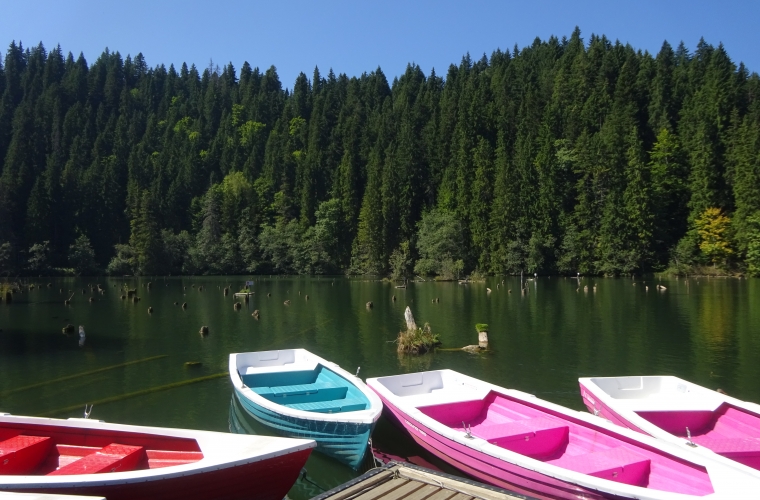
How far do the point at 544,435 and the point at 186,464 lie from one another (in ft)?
20.2

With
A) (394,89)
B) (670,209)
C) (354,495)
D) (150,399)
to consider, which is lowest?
(150,399)

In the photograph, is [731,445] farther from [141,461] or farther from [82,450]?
[82,450]

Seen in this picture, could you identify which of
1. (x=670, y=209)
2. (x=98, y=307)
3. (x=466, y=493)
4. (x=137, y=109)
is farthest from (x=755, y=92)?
(x=137, y=109)

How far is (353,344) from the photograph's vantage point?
2722cm

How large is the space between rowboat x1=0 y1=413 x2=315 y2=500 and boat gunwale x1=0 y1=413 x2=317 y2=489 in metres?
0.01

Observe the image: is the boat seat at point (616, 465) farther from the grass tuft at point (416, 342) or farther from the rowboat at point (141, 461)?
the grass tuft at point (416, 342)

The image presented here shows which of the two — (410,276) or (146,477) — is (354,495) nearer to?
(146,477)

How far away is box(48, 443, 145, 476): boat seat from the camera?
8.54 meters

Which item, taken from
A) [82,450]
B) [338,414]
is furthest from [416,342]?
[82,450]

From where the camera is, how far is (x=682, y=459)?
8523 millimetres

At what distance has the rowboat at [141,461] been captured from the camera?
7.64 meters

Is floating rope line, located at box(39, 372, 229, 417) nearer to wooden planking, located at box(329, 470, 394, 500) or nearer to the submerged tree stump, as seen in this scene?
the submerged tree stump

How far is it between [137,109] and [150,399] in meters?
160

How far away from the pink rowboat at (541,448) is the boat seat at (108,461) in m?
5.02
